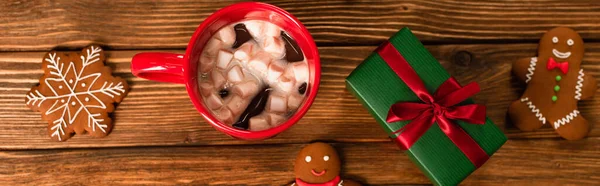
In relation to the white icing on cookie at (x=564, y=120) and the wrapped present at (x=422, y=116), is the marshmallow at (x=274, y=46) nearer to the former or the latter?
the wrapped present at (x=422, y=116)

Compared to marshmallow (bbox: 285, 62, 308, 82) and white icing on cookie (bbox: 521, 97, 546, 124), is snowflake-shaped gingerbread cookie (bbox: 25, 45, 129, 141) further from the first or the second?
white icing on cookie (bbox: 521, 97, 546, 124)

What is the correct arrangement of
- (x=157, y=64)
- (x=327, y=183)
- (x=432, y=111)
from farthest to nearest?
1. (x=327, y=183)
2. (x=432, y=111)
3. (x=157, y=64)

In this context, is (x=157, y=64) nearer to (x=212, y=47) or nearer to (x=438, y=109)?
(x=212, y=47)

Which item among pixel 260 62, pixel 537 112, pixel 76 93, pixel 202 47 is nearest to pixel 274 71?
pixel 260 62


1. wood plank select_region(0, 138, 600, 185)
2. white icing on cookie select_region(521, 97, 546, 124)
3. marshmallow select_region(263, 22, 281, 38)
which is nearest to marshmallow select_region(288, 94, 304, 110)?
marshmallow select_region(263, 22, 281, 38)

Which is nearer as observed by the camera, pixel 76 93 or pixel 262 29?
pixel 262 29

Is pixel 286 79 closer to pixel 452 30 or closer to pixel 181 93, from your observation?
pixel 181 93

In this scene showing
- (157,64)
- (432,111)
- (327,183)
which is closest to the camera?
(157,64)
